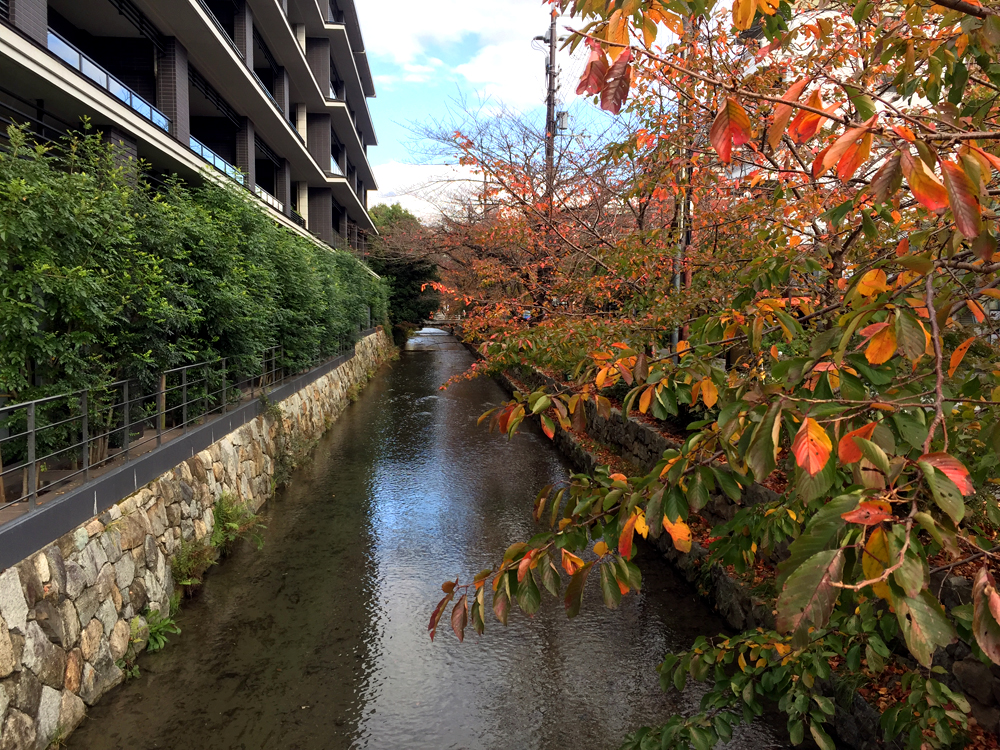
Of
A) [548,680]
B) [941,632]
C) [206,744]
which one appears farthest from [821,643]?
[206,744]

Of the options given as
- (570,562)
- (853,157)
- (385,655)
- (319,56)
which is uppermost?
(319,56)

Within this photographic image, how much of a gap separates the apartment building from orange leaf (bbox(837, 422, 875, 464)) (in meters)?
8.24

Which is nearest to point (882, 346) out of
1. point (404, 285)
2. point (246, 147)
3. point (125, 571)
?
point (125, 571)

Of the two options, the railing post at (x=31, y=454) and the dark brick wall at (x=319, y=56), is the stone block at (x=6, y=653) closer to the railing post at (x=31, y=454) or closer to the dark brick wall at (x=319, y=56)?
the railing post at (x=31, y=454)

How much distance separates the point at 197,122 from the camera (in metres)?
19.3

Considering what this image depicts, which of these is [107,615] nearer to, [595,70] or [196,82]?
[595,70]

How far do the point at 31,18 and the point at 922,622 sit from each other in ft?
36.5

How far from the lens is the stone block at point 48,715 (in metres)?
4.12

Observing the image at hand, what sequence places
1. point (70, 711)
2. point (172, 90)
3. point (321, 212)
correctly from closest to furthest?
point (70, 711)
point (172, 90)
point (321, 212)

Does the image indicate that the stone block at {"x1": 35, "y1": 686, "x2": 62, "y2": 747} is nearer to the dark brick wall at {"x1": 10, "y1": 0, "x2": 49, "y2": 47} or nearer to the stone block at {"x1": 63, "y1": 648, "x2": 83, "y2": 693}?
the stone block at {"x1": 63, "y1": 648, "x2": 83, "y2": 693}

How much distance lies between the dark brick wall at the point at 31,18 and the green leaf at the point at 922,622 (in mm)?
10492

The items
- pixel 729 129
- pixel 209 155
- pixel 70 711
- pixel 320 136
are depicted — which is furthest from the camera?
pixel 320 136

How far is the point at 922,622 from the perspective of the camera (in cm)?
126

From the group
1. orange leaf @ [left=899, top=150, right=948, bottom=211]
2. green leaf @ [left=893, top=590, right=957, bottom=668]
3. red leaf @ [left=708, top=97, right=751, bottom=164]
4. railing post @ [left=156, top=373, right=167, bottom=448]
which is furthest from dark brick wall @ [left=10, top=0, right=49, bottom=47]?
green leaf @ [left=893, top=590, right=957, bottom=668]
